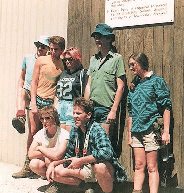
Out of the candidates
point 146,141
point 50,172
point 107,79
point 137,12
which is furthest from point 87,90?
point 137,12

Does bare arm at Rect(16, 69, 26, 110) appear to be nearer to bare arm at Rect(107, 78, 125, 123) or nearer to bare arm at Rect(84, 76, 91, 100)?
bare arm at Rect(84, 76, 91, 100)

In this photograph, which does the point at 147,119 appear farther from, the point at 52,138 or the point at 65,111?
the point at 52,138

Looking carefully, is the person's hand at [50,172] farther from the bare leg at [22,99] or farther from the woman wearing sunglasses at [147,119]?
the bare leg at [22,99]

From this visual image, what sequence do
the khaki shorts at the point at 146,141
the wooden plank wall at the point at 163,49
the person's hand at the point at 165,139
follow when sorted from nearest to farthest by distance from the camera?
the person's hand at the point at 165,139, the khaki shorts at the point at 146,141, the wooden plank wall at the point at 163,49

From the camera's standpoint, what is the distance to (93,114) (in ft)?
15.6

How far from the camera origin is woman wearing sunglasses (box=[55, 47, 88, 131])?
16.0ft

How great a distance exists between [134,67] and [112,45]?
0.78 metres

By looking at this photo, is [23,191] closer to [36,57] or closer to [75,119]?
[75,119]

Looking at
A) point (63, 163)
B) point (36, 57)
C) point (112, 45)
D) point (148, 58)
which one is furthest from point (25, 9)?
point (63, 163)

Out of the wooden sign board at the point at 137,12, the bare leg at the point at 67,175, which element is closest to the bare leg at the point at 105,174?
the bare leg at the point at 67,175

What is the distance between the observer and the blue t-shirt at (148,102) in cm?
445

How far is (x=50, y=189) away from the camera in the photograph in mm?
4812

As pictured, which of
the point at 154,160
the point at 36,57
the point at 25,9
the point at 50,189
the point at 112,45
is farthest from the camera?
the point at 25,9

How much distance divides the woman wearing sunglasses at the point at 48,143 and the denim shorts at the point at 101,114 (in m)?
0.42
